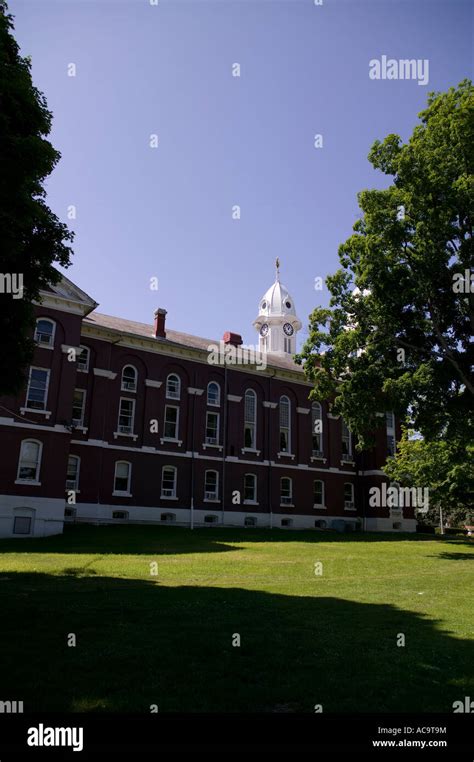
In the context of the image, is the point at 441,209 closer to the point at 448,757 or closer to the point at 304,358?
the point at 304,358

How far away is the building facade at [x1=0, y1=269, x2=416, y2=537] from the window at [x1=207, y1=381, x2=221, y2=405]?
83 mm

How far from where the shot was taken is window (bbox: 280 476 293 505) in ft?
143

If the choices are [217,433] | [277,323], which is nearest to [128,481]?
[217,433]

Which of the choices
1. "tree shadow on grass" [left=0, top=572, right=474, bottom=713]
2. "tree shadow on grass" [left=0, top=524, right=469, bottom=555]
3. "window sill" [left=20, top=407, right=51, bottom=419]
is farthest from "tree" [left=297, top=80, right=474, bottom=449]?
"window sill" [left=20, top=407, right=51, bottom=419]

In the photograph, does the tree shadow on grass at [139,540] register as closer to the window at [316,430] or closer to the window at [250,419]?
the window at [250,419]

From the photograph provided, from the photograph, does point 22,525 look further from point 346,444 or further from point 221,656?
point 346,444

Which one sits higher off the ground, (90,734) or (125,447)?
(125,447)

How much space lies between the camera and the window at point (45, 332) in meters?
31.5

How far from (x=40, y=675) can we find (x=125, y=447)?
101 ft

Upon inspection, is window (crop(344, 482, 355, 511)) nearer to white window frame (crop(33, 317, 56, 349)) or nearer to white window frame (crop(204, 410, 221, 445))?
white window frame (crop(204, 410, 221, 445))

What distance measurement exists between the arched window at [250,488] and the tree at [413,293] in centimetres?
1802

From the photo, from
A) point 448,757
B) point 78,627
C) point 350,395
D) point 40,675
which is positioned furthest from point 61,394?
point 448,757

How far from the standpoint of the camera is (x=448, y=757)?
5109mm

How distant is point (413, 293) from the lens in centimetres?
2289
